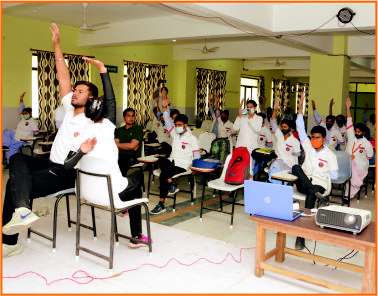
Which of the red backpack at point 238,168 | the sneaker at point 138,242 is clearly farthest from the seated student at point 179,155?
the sneaker at point 138,242

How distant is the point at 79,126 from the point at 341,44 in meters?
7.45

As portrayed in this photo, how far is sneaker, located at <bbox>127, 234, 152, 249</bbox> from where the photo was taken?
3826mm

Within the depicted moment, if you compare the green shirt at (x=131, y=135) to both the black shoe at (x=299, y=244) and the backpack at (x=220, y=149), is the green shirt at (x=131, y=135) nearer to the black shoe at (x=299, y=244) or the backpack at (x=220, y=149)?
the backpack at (x=220, y=149)

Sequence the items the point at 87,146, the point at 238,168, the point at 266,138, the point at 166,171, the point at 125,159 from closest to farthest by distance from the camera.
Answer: the point at 87,146
the point at 238,168
the point at 166,171
the point at 125,159
the point at 266,138

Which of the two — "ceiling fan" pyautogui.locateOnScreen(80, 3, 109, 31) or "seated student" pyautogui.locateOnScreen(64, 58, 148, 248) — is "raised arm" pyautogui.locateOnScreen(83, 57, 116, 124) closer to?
"seated student" pyautogui.locateOnScreen(64, 58, 148, 248)

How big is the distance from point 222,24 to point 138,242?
423 cm

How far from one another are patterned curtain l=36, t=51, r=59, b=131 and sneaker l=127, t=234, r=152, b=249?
620cm

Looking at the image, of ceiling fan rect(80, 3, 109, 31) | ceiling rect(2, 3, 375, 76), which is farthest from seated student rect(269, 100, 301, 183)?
ceiling fan rect(80, 3, 109, 31)

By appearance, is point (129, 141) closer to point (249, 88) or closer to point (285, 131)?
point (285, 131)

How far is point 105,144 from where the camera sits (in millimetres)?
3465

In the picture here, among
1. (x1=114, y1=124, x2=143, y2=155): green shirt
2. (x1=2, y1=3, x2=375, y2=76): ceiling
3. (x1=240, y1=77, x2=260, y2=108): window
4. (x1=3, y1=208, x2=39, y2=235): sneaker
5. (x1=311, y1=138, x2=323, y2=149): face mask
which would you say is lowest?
(x1=3, y1=208, x2=39, y2=235): sneaker

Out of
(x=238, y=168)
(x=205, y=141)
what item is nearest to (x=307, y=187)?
(x=238, y=168)

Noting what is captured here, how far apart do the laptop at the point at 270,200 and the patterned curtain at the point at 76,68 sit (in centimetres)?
746

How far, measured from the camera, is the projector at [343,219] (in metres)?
2.84
